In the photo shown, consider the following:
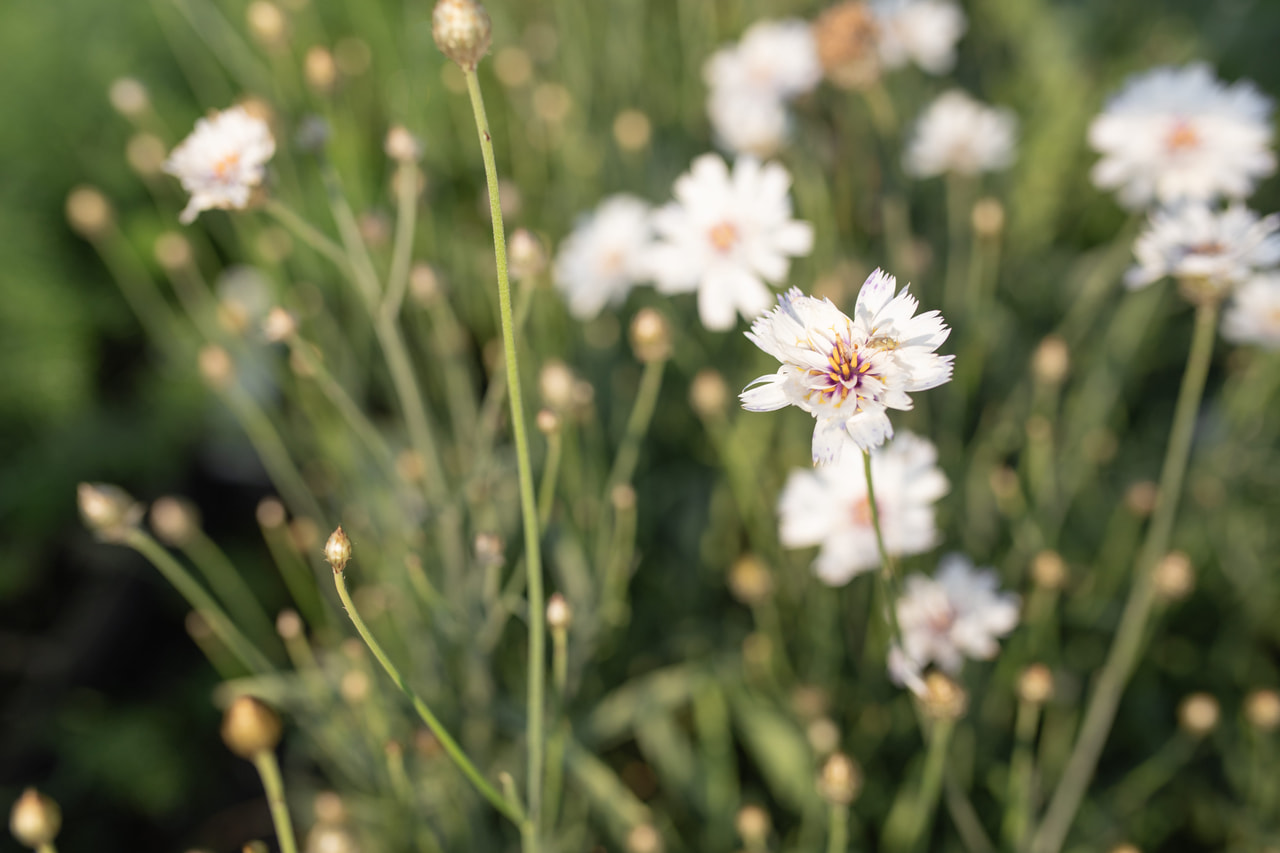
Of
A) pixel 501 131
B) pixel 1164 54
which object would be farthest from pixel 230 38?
pixel 1164 54

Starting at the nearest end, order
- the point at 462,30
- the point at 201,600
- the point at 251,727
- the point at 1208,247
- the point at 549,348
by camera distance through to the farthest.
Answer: the point at 462,30, the point at 251,727, the point at 1208,247, the point at 201,600, the point at 549,348

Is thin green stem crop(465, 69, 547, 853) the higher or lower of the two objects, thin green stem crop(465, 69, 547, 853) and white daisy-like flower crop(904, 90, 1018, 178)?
the lower

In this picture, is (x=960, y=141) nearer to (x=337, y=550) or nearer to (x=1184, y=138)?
(x=1184, y=138)

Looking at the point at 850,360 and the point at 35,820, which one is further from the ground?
the point at 850,360

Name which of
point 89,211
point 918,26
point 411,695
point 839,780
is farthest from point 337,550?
point 918,26

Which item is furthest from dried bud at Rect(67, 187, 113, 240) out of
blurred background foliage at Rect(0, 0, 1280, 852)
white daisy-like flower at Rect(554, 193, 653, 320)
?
white daisy-like flower at Rect(554, 193, 653, 320)

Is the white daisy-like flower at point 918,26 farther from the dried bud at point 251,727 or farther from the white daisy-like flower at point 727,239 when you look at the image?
the dried bud at point 251,727

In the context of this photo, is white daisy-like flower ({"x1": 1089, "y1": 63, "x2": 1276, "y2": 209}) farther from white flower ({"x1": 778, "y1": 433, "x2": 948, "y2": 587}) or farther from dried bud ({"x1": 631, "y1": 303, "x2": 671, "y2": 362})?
dried bud ({"x1": 631, "y1": 303, "x2": 671, "y2": 362})
